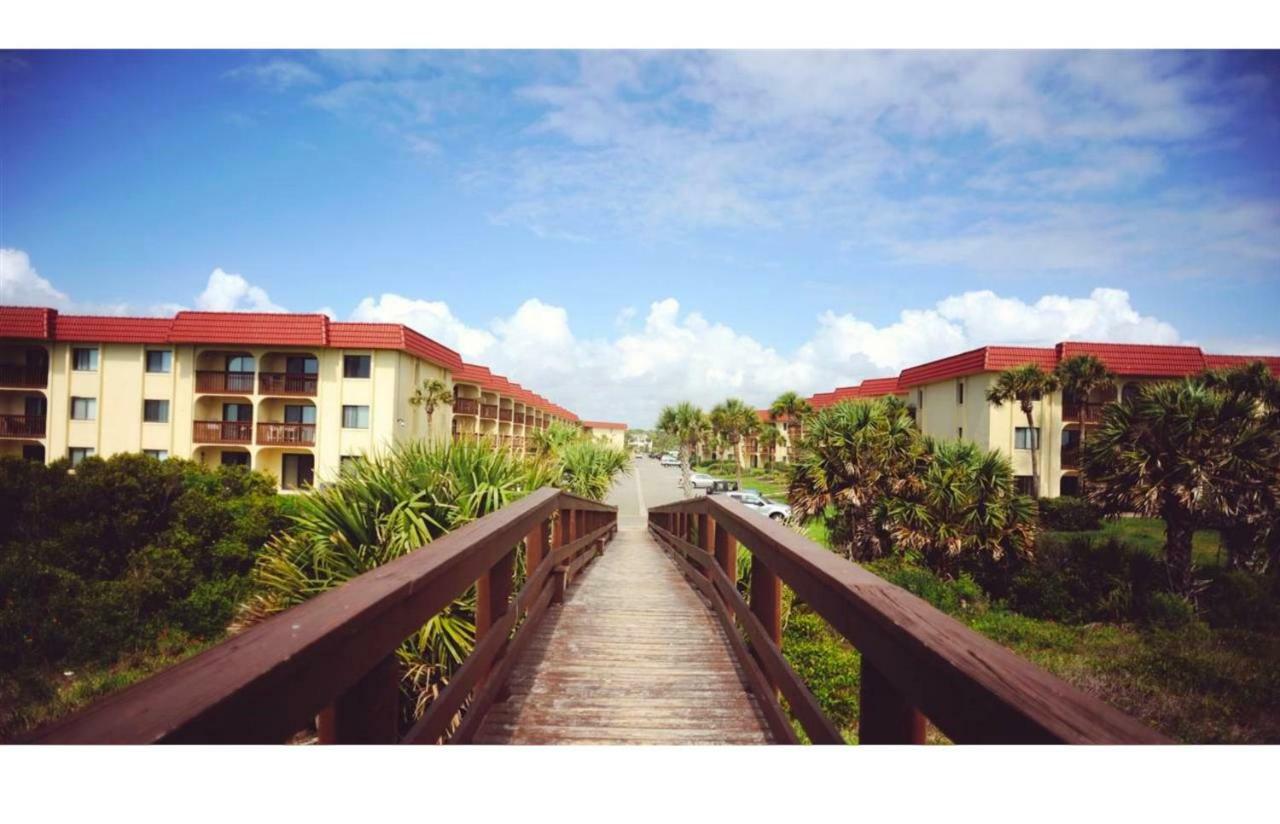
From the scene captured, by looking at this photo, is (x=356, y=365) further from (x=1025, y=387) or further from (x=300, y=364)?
(x=1025, y=387)

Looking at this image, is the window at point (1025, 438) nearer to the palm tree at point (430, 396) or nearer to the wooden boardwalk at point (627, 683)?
the palm tree at point (430, 396)

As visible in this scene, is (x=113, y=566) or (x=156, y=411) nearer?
(x=113, y=566)

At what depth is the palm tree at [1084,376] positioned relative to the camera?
26891mm

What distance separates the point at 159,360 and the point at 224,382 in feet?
8.98

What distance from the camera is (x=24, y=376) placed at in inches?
1023

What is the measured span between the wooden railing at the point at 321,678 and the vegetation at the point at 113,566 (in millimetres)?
16492

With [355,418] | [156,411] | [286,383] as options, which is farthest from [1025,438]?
[156,411]

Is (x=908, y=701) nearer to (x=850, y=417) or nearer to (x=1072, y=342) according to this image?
(x=850, y=417)

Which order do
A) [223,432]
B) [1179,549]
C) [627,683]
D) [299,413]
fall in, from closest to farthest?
[627,683] → [1179,549] → [223,432] → [299,413]

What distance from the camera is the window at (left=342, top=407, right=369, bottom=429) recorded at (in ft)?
92.1

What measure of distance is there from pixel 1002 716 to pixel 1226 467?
20.0 metres

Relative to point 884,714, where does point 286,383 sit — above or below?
above

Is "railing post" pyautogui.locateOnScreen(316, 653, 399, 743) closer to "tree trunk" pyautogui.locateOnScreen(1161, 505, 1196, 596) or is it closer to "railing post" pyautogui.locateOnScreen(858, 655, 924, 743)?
"railing post" pyautogui.locateOnScreen(858, 655, 924, 743)
